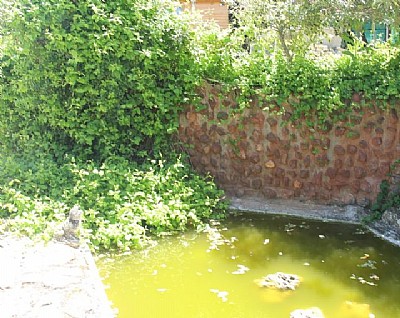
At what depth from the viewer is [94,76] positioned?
732cm

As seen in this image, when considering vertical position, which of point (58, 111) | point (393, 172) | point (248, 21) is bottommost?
point (393, 172)

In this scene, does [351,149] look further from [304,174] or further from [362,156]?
[304,174]

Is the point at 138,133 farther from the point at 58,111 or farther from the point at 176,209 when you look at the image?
the point at 176,209

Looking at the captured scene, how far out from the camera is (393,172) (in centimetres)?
684

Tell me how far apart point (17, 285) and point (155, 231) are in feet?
7.47

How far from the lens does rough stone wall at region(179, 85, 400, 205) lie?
22.7 feet

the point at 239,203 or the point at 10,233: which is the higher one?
the point at 10,233

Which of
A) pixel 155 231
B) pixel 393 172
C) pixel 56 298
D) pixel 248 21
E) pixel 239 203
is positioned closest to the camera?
pixel 56 298

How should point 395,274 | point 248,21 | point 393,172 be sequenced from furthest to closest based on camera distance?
point 248,21
point 393,172
point 395,274

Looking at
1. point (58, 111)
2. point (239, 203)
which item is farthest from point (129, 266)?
point (58, 111)

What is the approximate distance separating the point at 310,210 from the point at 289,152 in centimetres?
80

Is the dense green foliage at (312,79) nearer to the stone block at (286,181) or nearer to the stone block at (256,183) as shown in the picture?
the stone block at (286,181)

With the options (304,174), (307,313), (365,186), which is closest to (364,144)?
(365,186)

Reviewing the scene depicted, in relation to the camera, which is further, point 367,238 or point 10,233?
point 367,238
